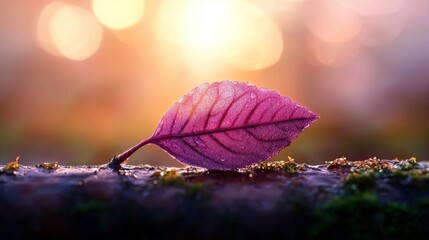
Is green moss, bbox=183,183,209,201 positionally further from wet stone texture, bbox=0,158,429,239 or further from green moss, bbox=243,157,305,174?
green moss, bbox=243,157,305,174

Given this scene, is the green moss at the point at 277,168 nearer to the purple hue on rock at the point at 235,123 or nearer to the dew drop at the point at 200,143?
the purple hue on rock at the point at 235,123

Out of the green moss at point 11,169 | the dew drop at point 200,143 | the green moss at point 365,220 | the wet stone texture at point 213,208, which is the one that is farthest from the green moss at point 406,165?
the green moss at point 11,169

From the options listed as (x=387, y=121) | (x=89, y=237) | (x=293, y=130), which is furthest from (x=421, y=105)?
(x=89, y=237)

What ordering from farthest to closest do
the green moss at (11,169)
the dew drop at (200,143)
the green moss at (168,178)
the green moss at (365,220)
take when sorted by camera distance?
the dew drop at (200,143) → the green moss at (11,169) → the green moss at (168,178) → the green moss at (365,220)

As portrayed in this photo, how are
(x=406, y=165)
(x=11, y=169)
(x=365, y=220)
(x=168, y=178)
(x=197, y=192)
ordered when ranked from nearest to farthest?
(x=365, y=220) < (x=197, y=192) < (x=168, y=178) < (x=11, y=169) < (x=406, y=165)

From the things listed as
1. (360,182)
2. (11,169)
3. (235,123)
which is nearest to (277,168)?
(235,123)

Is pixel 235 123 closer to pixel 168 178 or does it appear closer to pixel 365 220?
pixel 168 178
